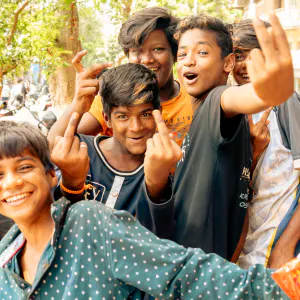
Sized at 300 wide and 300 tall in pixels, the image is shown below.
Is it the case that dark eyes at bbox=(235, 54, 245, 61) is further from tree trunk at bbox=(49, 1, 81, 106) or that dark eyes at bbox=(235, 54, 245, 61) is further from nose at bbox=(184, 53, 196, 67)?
tree trunk at bbox=(49, 1, 81, 106)

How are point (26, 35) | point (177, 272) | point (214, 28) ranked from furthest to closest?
point (26, 35) → point (214, 28) → point (177, 272)

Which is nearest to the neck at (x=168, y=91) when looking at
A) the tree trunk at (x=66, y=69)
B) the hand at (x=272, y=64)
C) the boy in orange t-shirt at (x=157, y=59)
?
the boy in orange t-shirt at (x=157, y=59)

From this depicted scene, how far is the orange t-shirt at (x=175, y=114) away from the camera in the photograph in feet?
8.89

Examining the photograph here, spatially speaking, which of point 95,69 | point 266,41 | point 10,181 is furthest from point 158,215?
point 95,69

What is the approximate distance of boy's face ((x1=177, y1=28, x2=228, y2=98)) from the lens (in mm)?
2236

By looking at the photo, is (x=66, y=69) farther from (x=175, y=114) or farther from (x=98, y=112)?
(x=175, y=114)

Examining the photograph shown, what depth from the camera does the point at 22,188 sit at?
1794mm

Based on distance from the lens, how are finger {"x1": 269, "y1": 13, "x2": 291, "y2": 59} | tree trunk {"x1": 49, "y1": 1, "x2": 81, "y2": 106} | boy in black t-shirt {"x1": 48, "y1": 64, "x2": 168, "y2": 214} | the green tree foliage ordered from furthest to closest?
tree trunk {"x1": 49, "y1": 1, "x2": 81, "y2": 106} < the green tree foliage < boy in black t-shirt {"x1": 48, "y1": 64, "x2": 168, "y2": 214} < finger {"x1": 269, "y1": 13, "x2": 291, "y2": 59}

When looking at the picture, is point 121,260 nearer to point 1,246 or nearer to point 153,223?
point 153,223

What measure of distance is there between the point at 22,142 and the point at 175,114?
3.66 feet

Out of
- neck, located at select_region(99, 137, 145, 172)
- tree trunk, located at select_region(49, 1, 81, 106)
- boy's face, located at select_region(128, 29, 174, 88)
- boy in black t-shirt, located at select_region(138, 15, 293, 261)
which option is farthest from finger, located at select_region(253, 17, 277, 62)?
tree trunk, located at select_region(49, 1, 81, 106)

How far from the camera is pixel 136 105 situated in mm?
2342

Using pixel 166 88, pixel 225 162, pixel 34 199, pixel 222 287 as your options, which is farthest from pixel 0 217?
pixel 222 287

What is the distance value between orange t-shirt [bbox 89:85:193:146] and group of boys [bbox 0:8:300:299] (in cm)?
1
